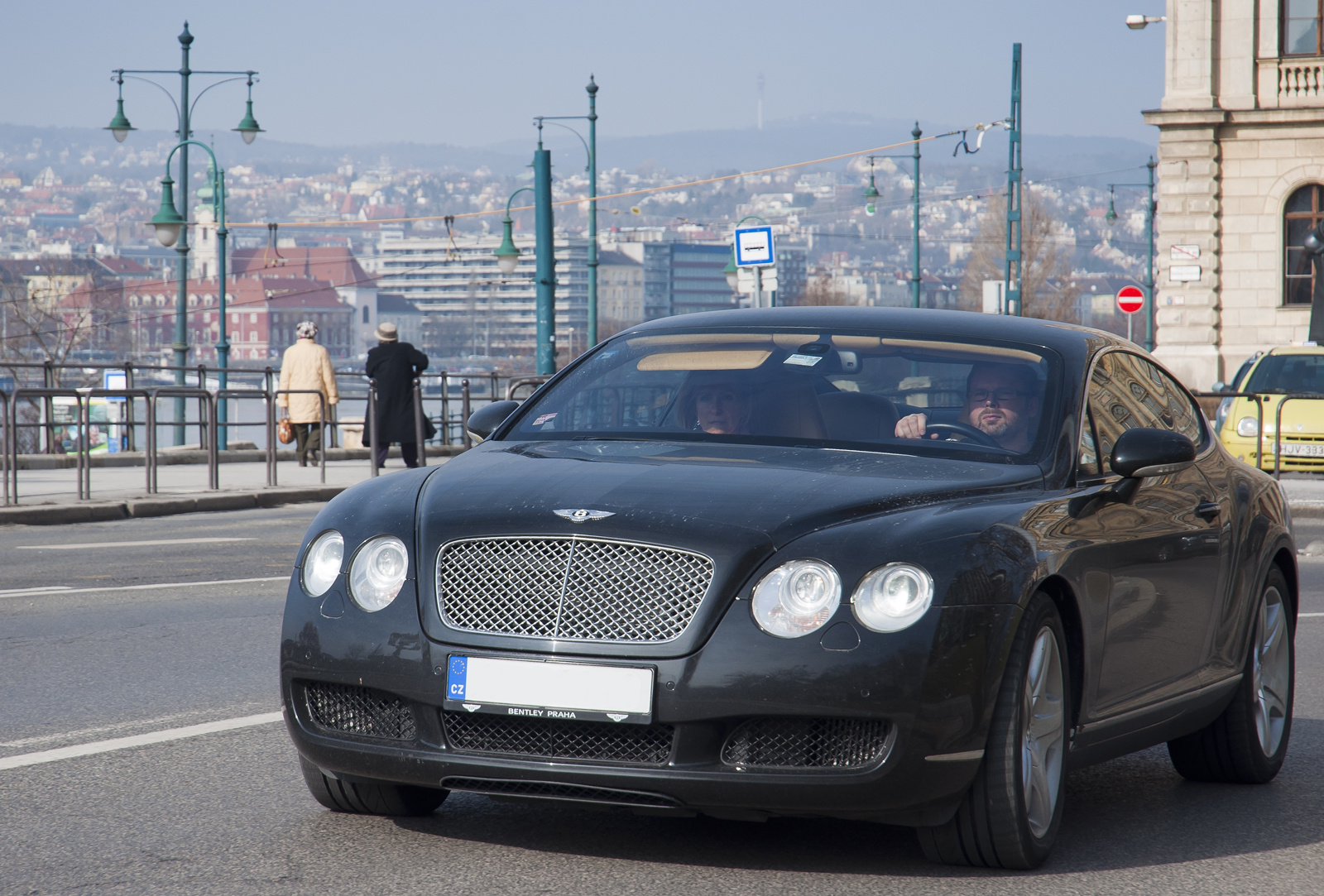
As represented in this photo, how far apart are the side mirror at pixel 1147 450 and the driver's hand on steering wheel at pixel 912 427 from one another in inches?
20.7

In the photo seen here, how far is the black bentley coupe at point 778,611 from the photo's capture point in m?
4.13

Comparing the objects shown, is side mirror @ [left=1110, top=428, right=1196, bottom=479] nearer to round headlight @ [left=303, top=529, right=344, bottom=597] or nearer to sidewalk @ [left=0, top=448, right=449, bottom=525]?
round headlight @ [left=303, top=529, right=344, bottom=597]

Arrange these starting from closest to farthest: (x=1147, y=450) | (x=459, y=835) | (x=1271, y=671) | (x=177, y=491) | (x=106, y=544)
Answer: (x=459, y=835) < (x=1147, y=450) < (x=1271, y=671) < (x=106, y=544) < (x=177, y=491)

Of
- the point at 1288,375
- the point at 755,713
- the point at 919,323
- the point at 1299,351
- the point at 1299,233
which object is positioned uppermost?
the point at 1299,233

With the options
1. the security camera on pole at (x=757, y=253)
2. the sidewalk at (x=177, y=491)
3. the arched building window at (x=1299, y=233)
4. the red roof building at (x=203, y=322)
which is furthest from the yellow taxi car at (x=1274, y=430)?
the red roof building at (x=203, y=322)

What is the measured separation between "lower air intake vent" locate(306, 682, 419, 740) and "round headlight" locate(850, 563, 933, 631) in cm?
113

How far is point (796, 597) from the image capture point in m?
4.16

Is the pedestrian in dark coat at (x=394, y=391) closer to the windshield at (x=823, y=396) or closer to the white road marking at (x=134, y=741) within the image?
the white road marking at (x=134, y=741)

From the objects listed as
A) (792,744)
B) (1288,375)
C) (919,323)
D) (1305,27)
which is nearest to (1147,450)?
A: (919,323)

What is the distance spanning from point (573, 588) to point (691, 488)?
445 millimetres

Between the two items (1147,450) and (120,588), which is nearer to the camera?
(1147,450)

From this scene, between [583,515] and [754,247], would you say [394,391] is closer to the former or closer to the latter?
[754,247]

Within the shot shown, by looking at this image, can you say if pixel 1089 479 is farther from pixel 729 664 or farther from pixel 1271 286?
pixel 1271 286

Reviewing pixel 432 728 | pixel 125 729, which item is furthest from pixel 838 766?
pixel 125 729
